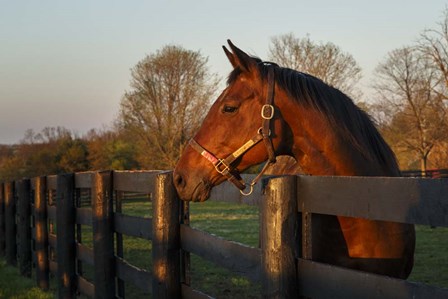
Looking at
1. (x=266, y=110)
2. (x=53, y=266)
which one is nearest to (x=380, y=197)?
(x=266, y=110)

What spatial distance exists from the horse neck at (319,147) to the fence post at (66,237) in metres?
3.94

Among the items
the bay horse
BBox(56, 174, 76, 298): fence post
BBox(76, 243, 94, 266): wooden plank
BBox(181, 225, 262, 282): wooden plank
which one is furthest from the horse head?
BBox(56, 174, 76, 298): fence post

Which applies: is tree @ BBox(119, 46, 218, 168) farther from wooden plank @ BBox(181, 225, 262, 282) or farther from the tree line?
wooden plank @ BBox(181, 225, 262, 282)

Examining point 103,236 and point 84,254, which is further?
point 84,254

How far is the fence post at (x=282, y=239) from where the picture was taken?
8.52 ft

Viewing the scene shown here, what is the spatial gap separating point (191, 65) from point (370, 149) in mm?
30855

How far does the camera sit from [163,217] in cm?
415

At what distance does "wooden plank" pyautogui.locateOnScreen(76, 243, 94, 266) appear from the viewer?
588 centimetres

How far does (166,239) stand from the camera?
412 cm

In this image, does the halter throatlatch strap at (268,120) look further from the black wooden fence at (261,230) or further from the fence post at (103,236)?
the fence post at (103,236)

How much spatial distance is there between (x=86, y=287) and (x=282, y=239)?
13.2ft

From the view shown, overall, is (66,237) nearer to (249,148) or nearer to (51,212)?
(51,212)

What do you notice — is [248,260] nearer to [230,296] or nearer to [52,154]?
[230,296]

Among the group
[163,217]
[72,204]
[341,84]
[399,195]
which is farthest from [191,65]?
[399,195]
